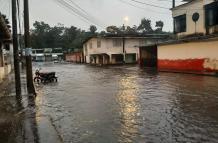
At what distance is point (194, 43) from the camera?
101 ft

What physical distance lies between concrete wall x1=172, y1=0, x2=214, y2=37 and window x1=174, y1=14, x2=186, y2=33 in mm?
379

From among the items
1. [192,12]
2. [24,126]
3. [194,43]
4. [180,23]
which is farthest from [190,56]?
[24,126]

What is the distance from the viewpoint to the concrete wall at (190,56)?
92.4 ft

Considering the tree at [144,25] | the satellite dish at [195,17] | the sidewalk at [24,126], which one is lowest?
the sidewalk at [24,126]

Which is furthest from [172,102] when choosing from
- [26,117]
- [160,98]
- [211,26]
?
[211,26]

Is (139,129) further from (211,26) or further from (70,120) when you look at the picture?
(211,26)

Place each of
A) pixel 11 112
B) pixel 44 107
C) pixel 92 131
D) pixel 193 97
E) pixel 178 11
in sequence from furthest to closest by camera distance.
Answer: pixel 178 11 < pixel 193 97 < pixel 44 107 < pixel 11 112 < pixel 92 131

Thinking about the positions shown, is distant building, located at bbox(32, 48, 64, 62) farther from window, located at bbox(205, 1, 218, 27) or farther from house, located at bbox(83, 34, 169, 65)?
window, located at bbox(205, 1, 218, 27)

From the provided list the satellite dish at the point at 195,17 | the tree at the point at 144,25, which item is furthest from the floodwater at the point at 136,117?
the tree at the point at 144,25

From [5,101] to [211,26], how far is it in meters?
23.3

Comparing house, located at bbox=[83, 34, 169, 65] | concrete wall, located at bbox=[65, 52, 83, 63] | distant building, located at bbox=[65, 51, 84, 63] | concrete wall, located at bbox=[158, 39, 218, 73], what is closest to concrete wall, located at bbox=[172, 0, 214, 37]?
concrete wall, located at bbox=[158, 39, 218, 73]

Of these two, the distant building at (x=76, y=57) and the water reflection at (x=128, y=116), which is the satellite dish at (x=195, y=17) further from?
the distant building at (x=76, y=57)

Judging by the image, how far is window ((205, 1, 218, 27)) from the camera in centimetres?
3203

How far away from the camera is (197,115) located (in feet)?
37.5
